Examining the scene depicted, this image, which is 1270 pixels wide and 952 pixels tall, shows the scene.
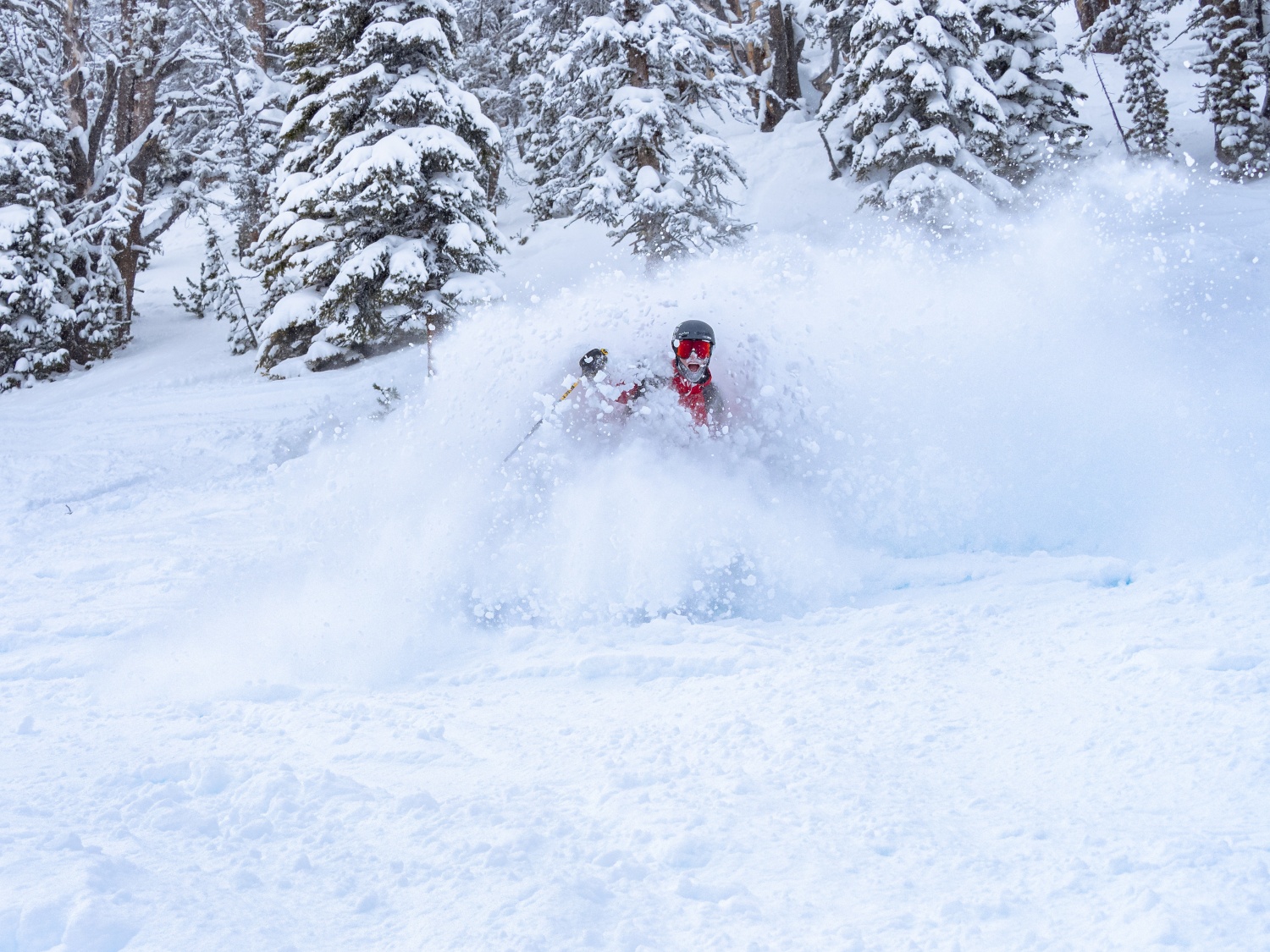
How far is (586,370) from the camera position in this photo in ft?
23.5

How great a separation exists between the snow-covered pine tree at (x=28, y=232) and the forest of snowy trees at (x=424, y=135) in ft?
0.19

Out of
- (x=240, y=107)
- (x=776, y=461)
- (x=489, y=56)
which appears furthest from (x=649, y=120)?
(x=489, y=56)

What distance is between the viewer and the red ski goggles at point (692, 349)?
6.82m

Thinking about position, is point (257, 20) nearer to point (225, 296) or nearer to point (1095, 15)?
point (225, 296)

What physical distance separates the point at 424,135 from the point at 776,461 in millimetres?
10193

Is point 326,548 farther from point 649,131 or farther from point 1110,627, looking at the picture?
point 649,131

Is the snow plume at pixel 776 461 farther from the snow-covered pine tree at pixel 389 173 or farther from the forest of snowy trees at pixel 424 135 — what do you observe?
the forest of snowy trees at pixel 424 135

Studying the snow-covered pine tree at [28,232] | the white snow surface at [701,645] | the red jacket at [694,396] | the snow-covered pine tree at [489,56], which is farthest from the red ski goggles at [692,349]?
the snow-covered pine tree at [489,56]

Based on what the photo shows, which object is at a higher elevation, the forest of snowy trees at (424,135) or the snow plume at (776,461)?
the forest of snowy trees at (424,135)

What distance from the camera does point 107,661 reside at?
17.6 ft

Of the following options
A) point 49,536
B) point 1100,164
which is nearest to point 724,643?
point 49,536

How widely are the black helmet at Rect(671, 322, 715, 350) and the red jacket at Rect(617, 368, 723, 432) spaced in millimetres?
297

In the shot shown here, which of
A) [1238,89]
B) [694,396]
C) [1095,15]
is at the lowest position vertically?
[694,396]

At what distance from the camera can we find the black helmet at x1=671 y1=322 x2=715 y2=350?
6.84 m
